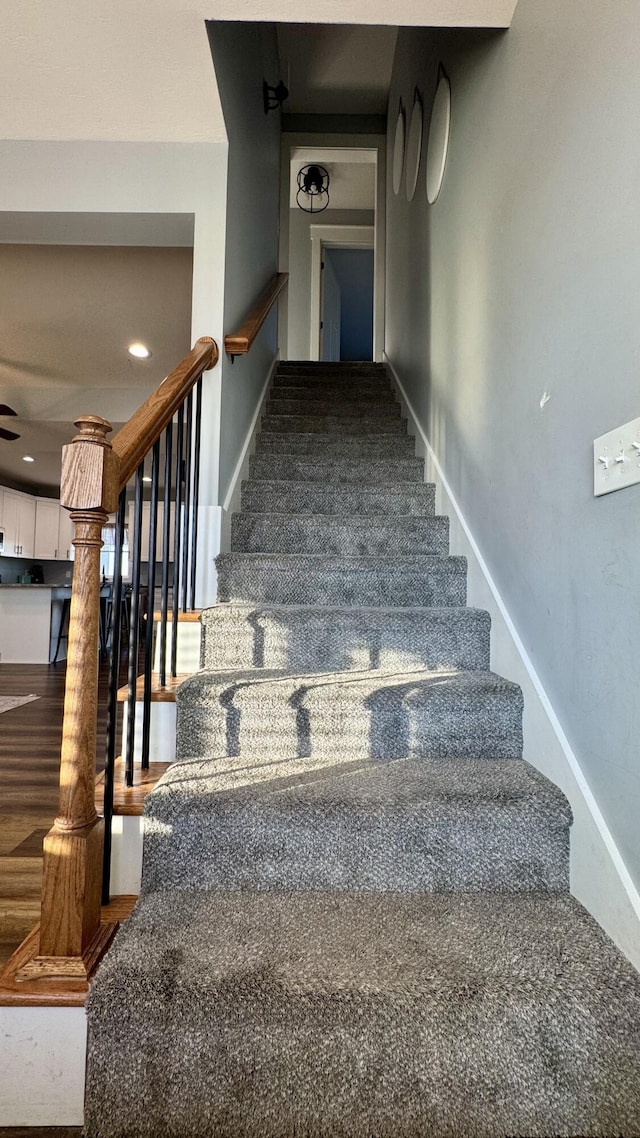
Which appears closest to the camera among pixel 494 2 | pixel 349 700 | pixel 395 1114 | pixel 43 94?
pixel 395 1114

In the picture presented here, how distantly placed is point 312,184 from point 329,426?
425 centimetres

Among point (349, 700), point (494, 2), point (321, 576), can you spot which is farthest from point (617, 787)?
point (494, 2)

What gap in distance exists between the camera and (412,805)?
1.17 metres

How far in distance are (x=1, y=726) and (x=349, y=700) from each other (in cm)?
260

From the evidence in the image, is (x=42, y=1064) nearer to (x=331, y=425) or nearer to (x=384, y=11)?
(x=384, y=11)

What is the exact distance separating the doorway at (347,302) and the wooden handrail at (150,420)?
5.71 m

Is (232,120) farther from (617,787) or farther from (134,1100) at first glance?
(134,1100)

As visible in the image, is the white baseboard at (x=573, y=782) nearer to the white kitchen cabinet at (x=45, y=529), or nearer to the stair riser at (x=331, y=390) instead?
the stair riser at (x=331, y=390)

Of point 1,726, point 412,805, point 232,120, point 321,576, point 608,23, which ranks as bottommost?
point 1,726

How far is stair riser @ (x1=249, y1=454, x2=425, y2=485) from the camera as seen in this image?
114 inches

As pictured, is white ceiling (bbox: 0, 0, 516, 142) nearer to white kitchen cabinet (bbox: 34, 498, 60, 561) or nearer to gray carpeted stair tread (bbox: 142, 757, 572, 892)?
gray carpeted stair tread (bbox: 142, 757, 572, 892)

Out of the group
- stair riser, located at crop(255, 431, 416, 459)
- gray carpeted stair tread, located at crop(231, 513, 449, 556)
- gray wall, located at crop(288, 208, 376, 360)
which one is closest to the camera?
gray carpeted stair tread, located at crop(231, 513, 449, 556)

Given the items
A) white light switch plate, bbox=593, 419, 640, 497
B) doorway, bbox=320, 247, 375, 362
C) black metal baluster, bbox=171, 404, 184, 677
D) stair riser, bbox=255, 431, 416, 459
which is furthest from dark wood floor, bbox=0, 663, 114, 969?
doorway, bbox=320, 247, 375, 362

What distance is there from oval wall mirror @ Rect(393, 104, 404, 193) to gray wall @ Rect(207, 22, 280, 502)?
0.91m
